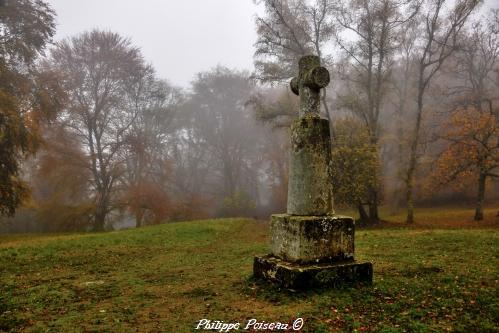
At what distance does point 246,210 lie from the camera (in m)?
41.8

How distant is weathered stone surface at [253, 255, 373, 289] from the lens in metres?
6.25

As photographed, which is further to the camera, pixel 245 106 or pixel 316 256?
pixel 245 106

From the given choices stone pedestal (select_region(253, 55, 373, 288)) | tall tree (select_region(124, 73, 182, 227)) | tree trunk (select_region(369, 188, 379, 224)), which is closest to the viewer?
stone pedestal (select_region(253, 55, 373, 288))

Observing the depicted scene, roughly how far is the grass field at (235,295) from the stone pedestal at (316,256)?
0.80 ft

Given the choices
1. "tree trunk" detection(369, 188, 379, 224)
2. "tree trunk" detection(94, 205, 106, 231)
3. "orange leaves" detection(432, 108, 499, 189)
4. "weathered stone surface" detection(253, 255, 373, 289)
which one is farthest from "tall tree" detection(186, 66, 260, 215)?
"weathered stone surface" detection(253, 255, 373, 289)

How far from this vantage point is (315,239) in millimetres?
6582

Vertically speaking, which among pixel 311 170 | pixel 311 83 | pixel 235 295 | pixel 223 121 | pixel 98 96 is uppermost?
pixel 223 121

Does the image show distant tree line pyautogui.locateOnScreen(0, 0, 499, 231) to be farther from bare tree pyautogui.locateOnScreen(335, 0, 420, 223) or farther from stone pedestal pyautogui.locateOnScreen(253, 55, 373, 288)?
stone pedestal pyautogui.locateOnScreen(253, 55, 373, 288)

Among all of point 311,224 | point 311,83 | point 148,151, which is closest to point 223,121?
point 148,151

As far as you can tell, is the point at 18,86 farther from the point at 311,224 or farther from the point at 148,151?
the point at 311,224

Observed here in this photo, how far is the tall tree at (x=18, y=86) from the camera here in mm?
18453

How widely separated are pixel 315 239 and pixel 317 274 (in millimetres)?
591

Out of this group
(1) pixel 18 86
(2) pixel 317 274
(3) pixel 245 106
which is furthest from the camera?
(3) pixel 245 106

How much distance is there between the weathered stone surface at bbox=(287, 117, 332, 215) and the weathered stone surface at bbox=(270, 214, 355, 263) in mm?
274
